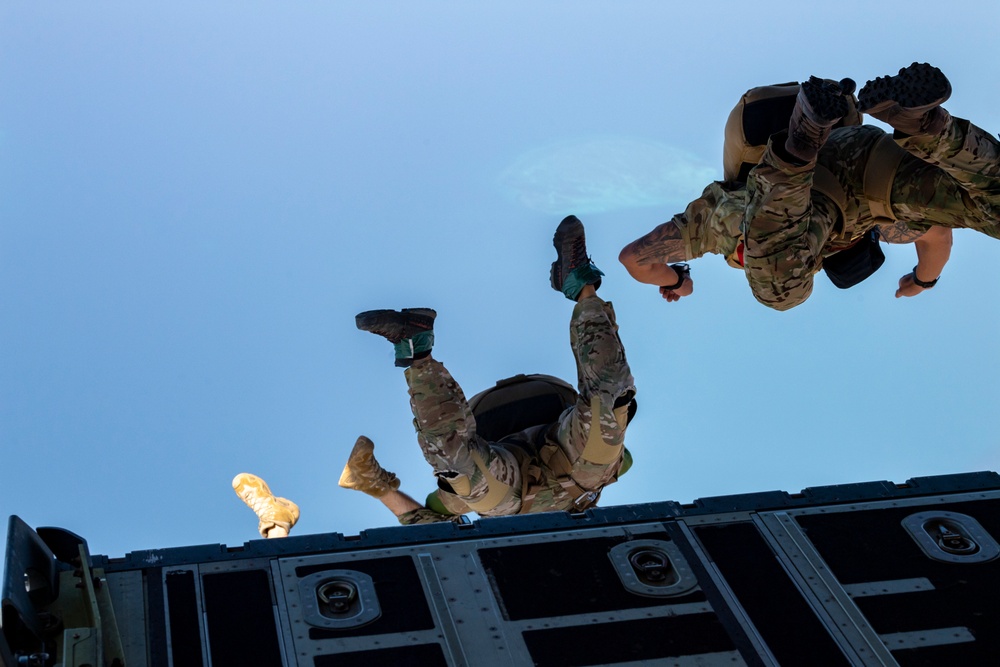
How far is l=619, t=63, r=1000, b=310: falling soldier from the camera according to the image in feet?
31.2

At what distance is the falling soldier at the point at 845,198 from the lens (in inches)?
375

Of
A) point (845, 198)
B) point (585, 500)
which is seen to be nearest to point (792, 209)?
point (845, 198)

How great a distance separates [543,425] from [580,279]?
1.94 m

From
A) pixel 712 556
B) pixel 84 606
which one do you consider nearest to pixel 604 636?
pixel 712 556

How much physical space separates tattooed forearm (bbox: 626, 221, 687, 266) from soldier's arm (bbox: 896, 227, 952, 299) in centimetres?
217

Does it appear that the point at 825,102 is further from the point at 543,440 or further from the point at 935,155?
the point at 543,440

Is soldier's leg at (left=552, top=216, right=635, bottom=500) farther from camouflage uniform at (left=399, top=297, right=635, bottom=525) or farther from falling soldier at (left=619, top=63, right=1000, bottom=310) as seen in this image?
falling soldier at (left=619, top=63, right=1000, bottom=310)

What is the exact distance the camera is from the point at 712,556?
8891mm

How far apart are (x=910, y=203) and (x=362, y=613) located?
18.1 feet

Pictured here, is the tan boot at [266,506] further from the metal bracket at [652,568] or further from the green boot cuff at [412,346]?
the metal bracket at [652,568]

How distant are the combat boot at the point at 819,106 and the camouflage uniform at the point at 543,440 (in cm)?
341

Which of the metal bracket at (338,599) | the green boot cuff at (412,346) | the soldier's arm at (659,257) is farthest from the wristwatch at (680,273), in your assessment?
the metal bracket at (338,599)

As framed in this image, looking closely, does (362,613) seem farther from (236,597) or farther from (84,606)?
(84,606)

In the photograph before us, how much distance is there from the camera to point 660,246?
1262cm
